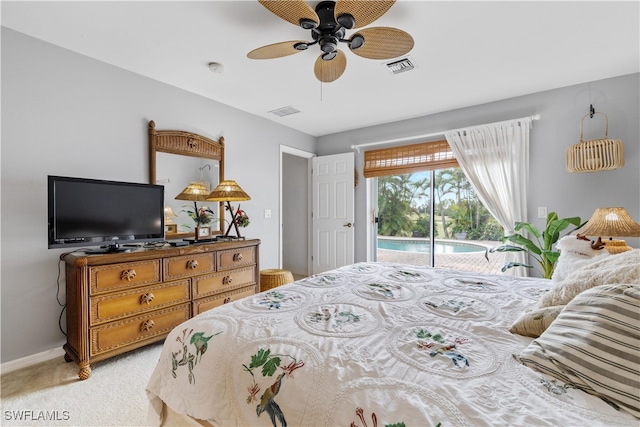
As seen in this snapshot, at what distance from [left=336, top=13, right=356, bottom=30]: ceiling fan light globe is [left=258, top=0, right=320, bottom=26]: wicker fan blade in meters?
0.14

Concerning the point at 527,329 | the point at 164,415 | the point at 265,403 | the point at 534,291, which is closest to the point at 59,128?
the point at 164,415

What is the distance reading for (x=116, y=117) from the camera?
2617mm

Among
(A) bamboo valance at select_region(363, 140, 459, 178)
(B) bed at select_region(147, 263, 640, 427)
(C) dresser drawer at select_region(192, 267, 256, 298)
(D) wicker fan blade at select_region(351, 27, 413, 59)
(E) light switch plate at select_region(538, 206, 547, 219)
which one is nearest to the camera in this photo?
(B) bed at select_region(147, 263, 640, 427)

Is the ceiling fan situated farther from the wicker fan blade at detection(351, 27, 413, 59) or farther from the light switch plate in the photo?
the light switch plate

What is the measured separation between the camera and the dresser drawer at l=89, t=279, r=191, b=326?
6.70 feet

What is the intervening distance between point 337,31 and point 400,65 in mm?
994

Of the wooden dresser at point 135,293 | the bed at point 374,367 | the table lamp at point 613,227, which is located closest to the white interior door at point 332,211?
the wooden dresser at point 135,293

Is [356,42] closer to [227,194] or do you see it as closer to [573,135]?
[227,194]

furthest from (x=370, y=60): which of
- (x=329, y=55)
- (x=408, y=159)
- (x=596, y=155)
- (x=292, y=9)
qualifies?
(x=596, y=155)

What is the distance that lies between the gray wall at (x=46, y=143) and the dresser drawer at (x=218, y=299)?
1058mm

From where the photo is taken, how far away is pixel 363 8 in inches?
61.8

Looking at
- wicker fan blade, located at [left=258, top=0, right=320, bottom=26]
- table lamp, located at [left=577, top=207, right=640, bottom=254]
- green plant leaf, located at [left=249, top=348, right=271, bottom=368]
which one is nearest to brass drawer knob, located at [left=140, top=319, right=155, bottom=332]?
green plant leaf, located at [left=249, top=348, right=271, bottom=368]

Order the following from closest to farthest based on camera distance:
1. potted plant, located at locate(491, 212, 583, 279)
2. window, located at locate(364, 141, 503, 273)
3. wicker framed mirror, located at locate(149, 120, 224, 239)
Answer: potted plant, located at locate(491, 212, 583, 279) → wicker framed mirror, located at locate(149, 120, 224, 239) → window, located at locate(364, 141, 503, 273)

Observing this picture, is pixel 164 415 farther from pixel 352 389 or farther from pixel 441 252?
pixel 441 252
